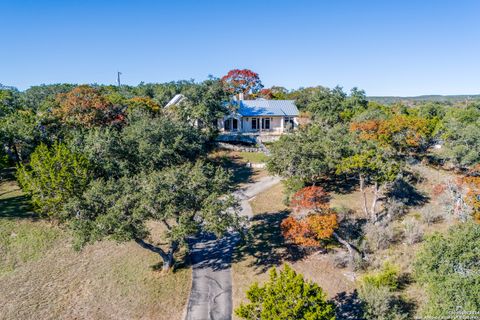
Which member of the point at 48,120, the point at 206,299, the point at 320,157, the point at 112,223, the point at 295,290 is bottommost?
the point at 206,299

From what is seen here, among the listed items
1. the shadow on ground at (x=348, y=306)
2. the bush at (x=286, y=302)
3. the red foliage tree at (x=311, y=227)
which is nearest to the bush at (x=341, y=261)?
the red foliage tree at (x=311, y=227)

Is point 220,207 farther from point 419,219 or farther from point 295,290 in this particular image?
point 419,219

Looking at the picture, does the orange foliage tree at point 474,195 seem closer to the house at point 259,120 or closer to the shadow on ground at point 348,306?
the shadow on ground at point 348,306

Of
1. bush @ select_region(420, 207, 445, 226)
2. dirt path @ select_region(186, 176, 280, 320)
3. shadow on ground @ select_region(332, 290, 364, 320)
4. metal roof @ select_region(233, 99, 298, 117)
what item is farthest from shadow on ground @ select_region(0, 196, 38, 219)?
bush @ select_region(420, 207, 445, 226)

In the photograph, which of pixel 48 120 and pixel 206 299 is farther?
pixel 48 120

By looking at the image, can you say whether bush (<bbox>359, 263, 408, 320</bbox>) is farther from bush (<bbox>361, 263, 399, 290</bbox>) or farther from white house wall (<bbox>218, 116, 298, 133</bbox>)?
white house wall (<bbox>218, 116, 298, 133</bbox>)

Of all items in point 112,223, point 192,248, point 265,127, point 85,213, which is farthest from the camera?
point 265,127

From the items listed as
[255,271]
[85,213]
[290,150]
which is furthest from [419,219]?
[85,213]
